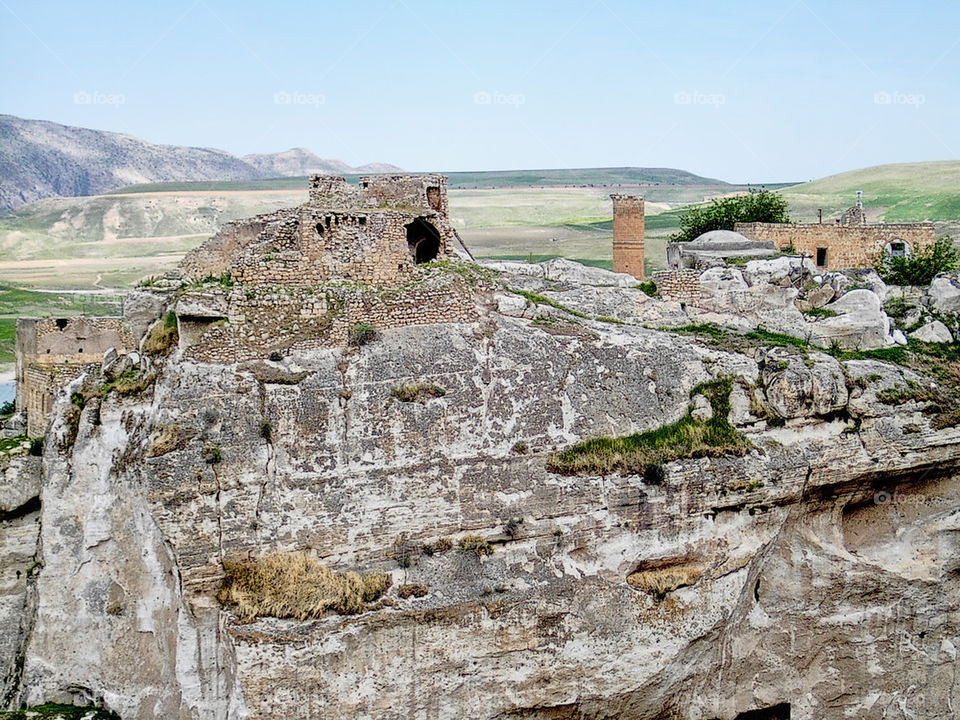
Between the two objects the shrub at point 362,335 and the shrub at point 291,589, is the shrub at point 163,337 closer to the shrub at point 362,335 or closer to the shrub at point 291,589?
the shrub at point 362,335

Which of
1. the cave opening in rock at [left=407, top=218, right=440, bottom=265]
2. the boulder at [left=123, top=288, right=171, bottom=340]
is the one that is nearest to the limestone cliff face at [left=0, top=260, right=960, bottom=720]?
the boulder at [left=123, top=288, right=171, bottom=340]

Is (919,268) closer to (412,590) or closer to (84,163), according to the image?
(412,590)

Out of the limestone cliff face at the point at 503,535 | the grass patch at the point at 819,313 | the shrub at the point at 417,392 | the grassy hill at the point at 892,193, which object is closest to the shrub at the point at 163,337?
the limestone cliff face at the point at 503,535

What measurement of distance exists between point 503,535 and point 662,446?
8.16ft

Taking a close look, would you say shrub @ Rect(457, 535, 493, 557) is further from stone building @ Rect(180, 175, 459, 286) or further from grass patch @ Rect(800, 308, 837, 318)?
grass patch @ Rect(800, 308, 837, 318)

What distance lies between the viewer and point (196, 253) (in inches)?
616

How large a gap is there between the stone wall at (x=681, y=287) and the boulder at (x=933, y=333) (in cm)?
370

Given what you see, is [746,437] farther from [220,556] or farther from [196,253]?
[196,253]

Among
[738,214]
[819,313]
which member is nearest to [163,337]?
[819,313]

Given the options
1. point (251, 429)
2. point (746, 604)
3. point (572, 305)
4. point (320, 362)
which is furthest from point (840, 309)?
point (251, 429)

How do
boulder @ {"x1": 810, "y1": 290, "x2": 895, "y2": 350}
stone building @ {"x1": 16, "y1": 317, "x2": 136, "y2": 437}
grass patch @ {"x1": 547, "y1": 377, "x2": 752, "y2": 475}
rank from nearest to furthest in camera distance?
grass patch @ {"x1": 547, "y1": 377, "x2": 752, "y2": 475}, boulder @ {"x1": 810, "y1": 290, "x2": 895, "y2": 350}, stone building @ {"x1": 16, "y1": 317, "x2": 136, "y2": 437}

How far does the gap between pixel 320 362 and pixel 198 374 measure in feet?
5.00

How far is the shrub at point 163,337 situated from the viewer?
40.7ft

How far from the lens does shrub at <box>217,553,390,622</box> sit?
1073 centimetres
